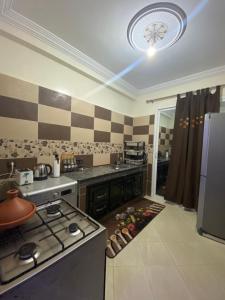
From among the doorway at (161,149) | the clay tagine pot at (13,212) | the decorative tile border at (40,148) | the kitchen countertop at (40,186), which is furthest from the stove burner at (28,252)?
the doorway at (161,149)

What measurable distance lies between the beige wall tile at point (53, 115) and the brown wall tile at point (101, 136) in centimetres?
57

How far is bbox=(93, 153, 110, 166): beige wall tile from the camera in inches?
102

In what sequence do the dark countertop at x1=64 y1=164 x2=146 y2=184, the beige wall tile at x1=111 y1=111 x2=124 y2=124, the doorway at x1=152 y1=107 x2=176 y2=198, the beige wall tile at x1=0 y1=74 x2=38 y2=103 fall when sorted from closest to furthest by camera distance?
the beige wall tile at x1=0 y1=74 x2=38 y2=103 < the dark countertop at x1=64 y1=164 x2=146 y2=184 < the beige wall tile at x1=111 y1=111 x2=124 y2=124 < the doorway at x1=152 y1=107 x2=176 y2=198

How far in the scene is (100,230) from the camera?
28.1 inches

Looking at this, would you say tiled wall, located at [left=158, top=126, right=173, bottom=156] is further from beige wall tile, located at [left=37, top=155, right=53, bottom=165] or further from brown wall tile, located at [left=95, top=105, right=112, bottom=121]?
beige wall tile, located at [left=37, top=155, right=53, bottom=165]

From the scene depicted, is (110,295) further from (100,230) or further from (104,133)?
(104,133)

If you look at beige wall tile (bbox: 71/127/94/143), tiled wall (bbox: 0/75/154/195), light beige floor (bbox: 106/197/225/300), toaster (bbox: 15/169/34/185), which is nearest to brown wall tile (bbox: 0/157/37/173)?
tiled wall (bbox: 0/75/154/195)

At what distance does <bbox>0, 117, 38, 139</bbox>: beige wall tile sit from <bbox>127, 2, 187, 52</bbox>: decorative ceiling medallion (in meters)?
1.57

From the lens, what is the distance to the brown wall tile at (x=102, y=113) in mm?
2586

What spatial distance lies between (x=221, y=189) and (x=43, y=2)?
8.87 feet

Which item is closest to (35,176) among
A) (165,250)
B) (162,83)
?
(165,250)

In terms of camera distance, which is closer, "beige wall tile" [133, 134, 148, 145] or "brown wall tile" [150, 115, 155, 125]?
"brown wall tile" [150, 115, 155, 125]

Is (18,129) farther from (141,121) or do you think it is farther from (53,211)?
(141,121)

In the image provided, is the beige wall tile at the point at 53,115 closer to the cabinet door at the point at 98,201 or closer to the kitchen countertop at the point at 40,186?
the kitchen countertop at the point at 40,186
